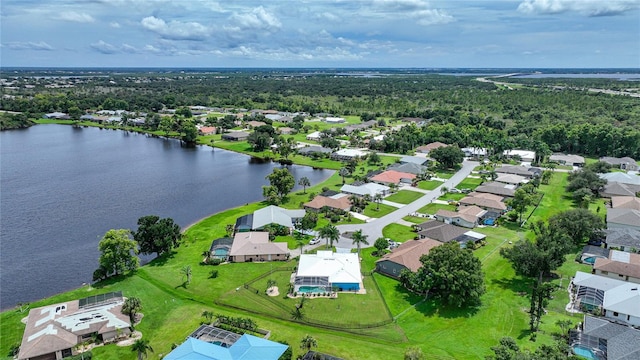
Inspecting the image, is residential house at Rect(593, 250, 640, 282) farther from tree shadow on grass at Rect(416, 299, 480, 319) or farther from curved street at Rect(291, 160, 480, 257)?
curved street at Rect(291, 160, 480, 257)

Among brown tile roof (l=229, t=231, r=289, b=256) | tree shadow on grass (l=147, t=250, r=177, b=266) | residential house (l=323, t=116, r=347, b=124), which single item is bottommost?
tree shadow on grass (l=147, t=250, r=177, b=266)

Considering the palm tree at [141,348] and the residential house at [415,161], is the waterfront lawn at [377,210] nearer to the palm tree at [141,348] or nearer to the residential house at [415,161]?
the residential house at [415,161]

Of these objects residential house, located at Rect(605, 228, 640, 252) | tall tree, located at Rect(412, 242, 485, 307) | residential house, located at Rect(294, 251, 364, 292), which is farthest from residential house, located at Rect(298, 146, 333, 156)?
tall tree, located at Rect(412, 242, 485, 307)

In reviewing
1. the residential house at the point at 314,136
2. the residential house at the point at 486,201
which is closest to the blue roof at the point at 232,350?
the residential house at the point at 486,201

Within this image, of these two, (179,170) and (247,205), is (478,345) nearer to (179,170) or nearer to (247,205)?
(247,205)

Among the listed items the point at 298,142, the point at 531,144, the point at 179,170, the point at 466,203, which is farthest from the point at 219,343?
the point at 531,144

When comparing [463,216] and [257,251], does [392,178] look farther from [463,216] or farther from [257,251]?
[257,251]
